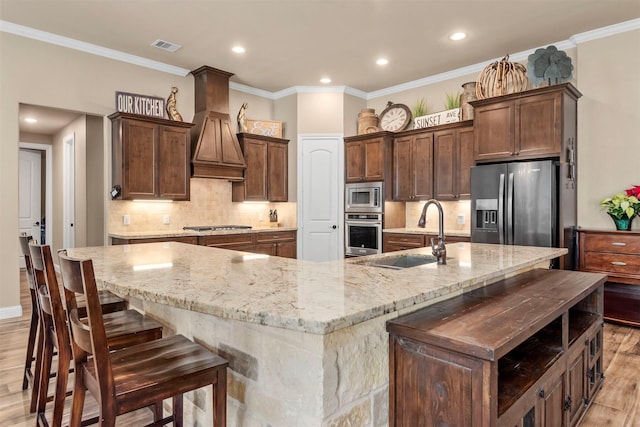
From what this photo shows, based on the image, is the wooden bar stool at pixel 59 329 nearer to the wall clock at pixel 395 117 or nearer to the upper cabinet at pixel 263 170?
the upper cabinet at pixel 263 170

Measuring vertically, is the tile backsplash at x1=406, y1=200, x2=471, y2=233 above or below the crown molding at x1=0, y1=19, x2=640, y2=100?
below

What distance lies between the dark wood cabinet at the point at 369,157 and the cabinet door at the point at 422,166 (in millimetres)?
378

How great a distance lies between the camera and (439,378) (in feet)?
4.16

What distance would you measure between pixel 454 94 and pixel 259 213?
3367 mm

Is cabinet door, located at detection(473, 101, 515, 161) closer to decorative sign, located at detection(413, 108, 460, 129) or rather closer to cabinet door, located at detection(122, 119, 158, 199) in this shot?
decorative sign, located at detection(413, 108, 460, 129)

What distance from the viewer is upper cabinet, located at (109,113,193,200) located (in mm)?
4387

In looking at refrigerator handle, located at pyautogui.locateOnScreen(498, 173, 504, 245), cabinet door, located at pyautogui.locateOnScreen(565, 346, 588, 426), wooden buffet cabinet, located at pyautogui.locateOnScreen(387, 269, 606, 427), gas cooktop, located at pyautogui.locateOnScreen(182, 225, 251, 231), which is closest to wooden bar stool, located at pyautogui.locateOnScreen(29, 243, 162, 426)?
wooden buffet cabinet, located at pyautogui.locateOnScreen(387, 269, 606, 427)

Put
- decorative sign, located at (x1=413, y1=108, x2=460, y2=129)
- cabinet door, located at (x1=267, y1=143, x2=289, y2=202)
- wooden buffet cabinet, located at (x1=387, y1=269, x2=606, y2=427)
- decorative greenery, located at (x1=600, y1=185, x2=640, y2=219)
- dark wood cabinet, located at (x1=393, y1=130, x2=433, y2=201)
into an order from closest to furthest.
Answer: wooden buffet cabinet, located at (x1=387, y1=269, x2=606, y2=427) → decorative greenery, located at (x1=600, y1=185, x2=640, y2=219) → decorative sign, located at (x1=413, y1=108, x2=460, y2=129) → dark wood cabinet, located at (x1=393, y1=130, x2=433, y2=201) → cabinet door, located at (x1=267, y1=143, x2=289, y2=202)

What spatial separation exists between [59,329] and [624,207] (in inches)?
182

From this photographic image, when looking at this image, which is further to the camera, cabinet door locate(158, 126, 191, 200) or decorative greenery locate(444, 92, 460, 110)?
decorative greenery locate(444, 92, 460, 110)

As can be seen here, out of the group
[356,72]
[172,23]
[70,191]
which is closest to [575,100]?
[356,72]

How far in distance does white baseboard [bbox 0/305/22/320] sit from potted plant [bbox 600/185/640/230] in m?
6.30

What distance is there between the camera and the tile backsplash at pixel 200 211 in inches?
186

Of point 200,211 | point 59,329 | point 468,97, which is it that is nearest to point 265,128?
point 200,211
